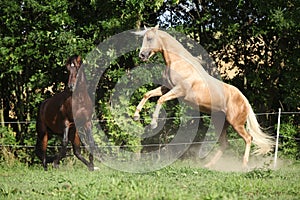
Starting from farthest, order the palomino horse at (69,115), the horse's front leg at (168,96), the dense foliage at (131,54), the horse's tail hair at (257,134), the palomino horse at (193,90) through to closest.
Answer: the dense foliage at (131,54) < the horse's tail hair at (257,134) < the palomino horse at (193,90) < the palomino horse at (69,115) < the horse's front leg at (168,96)

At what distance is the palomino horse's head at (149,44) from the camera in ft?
31.9

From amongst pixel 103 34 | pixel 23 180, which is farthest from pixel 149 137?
pixel 23 180

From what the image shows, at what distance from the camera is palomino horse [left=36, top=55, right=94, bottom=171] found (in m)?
9.55

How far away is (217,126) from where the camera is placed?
37.2ft

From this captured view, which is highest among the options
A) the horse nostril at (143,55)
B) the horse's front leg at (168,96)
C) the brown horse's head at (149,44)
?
the brown horse's head at (149,44)

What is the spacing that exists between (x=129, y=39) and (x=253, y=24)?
3102 millimetres

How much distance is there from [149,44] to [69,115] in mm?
2080

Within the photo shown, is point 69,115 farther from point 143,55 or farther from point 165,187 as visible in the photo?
point 165,187

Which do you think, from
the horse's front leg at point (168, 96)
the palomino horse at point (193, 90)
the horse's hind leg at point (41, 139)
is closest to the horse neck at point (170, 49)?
the palomino horse at point (193, 90)

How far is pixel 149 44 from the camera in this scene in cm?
976

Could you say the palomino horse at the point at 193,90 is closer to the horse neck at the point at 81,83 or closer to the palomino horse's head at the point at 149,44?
the palomino horse's head at the point at 149,44

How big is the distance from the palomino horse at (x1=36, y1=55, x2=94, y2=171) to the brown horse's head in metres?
1.22

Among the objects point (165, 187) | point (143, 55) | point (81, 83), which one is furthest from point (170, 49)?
point (165, 187)

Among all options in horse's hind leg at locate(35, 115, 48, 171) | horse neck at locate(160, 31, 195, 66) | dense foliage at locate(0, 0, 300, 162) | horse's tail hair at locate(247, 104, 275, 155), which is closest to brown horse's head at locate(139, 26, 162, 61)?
horse neck at locate(160, 31, 195, 66)
